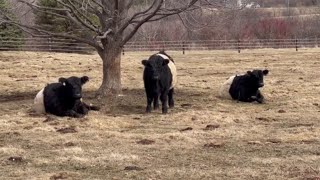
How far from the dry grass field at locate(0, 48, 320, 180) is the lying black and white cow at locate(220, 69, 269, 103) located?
1.18 ft

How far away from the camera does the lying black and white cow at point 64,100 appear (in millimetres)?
12234

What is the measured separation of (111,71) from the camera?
49.4 ft

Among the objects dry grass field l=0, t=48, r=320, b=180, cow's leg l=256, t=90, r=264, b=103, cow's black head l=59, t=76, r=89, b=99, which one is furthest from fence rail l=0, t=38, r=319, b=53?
cow's black head l=59, t=76, r=89, b=99

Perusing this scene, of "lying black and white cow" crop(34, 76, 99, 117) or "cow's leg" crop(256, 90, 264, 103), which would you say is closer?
"lying black and white cow" crop(34, 76, 99, 117)

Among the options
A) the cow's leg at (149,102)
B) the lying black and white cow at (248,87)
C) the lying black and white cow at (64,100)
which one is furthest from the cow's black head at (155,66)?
the lying black and white cow at (248,87)

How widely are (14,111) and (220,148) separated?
5.95 metres

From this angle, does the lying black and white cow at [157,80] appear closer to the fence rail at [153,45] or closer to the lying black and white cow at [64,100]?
the lying black and white cow at [64,100]

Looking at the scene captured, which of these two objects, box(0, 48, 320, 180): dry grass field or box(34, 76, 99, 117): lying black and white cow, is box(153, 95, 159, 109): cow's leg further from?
box(34, 76, 99, 117): lying black and white cow

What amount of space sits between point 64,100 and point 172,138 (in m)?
3.77

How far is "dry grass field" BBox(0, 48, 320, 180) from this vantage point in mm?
7336

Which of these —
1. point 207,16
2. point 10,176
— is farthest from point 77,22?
point 10,176

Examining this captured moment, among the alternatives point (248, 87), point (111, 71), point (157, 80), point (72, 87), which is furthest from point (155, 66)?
point (248, 87)

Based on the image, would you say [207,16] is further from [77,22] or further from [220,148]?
[220,148]

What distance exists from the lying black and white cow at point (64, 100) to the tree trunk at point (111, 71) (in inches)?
91.7
